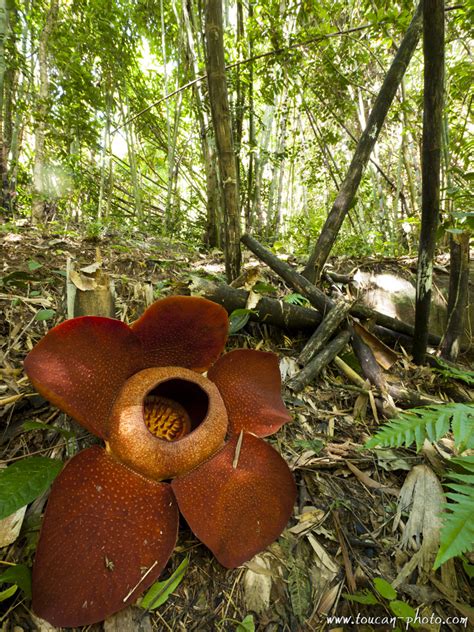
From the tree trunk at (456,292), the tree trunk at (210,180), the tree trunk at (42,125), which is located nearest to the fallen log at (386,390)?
the tree trunk at (456,292)

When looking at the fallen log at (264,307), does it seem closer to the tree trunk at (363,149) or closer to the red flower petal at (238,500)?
the tree trunk at (363,149)

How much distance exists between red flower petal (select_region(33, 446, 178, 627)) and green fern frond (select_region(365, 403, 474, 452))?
66cm

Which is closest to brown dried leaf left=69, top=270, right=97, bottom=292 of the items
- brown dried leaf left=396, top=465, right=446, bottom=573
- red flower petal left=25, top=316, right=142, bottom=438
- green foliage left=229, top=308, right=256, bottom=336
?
red flower petal left=25, top=316, right=142, bottom=438

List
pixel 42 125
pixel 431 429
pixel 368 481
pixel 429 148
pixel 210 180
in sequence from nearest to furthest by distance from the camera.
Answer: pixel 431 429 → pixel 368 481 → pixel 429 148 → pixel 210 180 → pixel 42 125

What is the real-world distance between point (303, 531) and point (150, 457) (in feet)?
1.68

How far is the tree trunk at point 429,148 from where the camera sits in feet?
4.48

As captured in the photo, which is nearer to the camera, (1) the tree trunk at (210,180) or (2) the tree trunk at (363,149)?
(2) the tree trunk at (363,149)

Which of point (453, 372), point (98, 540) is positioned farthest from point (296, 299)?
point (98, 540)

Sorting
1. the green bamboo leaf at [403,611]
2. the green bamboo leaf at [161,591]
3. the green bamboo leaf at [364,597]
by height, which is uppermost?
the green bamboo leaf at [161,591]

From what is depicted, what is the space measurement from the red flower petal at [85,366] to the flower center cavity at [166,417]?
0.49ft

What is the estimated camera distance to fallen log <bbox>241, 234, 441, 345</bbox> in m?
1.93

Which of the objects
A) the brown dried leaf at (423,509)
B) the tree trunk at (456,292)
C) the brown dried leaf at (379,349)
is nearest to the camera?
the brown dried leaf at (423,509)

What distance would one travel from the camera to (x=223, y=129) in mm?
1765

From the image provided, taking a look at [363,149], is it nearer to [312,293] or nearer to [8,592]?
[312,293]
